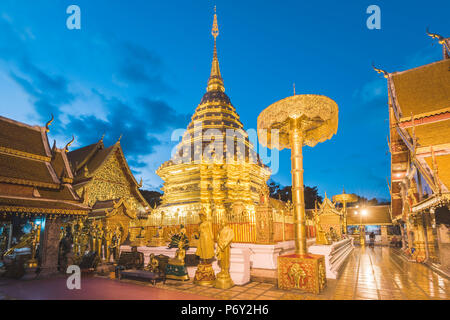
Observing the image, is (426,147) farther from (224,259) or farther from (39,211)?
(39,211)

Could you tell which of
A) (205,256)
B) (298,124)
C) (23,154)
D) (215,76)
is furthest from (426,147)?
(215,76)

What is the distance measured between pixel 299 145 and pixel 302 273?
3.18 m

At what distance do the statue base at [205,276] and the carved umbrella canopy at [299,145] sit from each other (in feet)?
6.10

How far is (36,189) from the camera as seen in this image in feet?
29.4

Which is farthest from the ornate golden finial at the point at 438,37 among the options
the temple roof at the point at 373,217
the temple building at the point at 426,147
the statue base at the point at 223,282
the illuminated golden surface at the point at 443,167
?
the temple roof at the point at 373,217

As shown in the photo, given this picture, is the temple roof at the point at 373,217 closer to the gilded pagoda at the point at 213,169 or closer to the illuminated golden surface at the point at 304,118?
the gilded pagoda at the point at 213,169

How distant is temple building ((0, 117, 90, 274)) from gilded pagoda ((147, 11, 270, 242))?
5408mm

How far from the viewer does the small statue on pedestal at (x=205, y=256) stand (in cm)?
677

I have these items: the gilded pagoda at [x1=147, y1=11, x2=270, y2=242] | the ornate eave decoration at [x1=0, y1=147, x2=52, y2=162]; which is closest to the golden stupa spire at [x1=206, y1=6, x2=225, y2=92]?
the gilded pagoda at [x1=147, y1=11, x2=270, y2=242]

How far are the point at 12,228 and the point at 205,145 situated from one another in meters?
12.5

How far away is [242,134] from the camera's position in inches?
786

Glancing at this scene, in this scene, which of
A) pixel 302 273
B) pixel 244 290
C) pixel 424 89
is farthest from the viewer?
pixel 424 89
